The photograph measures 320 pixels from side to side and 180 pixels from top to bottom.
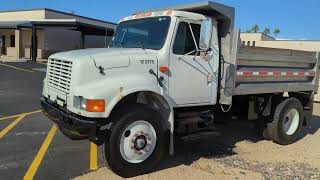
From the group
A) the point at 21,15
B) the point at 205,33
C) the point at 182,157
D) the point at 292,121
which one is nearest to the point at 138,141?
the point at 182,157

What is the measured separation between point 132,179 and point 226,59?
110 inches

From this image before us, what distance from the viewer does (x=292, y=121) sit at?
31.7 feet

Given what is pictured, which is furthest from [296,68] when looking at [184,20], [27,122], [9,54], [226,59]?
[9,54]

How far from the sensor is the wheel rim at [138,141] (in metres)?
6.35

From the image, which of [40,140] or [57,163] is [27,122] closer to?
[40,140]

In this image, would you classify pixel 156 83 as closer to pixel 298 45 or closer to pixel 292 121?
pixel 292 121

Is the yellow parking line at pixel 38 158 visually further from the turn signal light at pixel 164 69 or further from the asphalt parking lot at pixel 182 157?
the turn signal light at pixel 164 69

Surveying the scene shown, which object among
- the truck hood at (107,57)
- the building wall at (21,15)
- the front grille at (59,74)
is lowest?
the front grille at (59,74)

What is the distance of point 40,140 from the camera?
8570 mm

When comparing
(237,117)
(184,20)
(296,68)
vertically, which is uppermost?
(184,20)

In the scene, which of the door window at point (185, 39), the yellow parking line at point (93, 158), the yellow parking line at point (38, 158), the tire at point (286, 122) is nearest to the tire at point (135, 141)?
the yellow parking line at point (93, 158)

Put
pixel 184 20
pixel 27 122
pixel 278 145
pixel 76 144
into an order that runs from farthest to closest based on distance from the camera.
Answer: pixel 27 122 < pixel 278 145 < pixel 76 144 < pixel 184 20

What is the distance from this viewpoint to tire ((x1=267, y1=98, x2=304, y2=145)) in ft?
29.7

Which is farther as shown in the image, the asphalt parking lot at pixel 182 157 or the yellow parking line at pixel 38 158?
the asphalt parking lot at pixel 182 157
